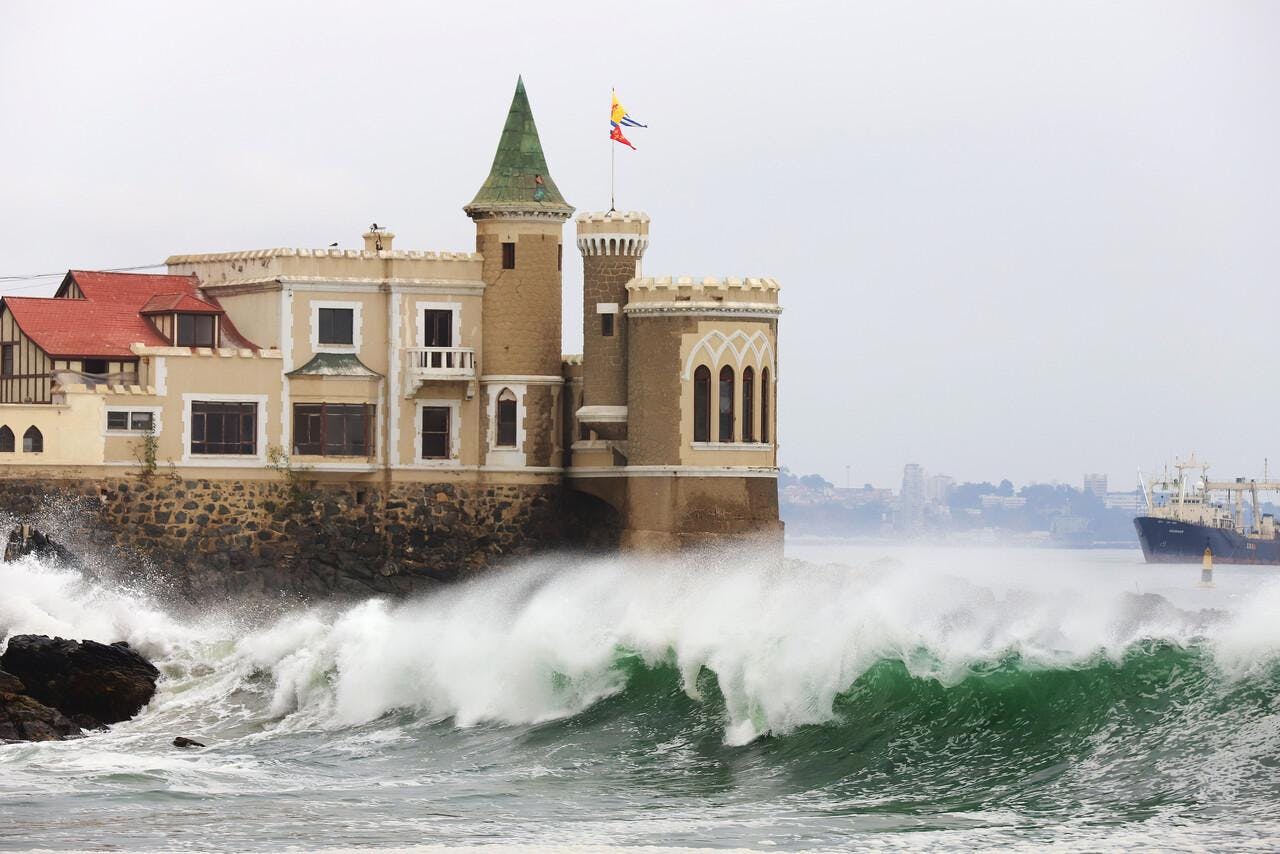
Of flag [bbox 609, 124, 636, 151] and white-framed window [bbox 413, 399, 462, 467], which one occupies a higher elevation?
flag [bbox 609, 124, 636, 151]

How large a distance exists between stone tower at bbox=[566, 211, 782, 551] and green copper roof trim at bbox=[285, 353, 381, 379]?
5013 mm

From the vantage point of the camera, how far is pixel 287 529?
57.8 meters

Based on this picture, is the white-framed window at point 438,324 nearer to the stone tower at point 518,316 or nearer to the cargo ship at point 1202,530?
the stone tower at point 518,316

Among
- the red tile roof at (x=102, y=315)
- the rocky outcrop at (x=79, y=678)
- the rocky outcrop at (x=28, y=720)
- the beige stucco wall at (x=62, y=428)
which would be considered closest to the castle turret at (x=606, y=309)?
the red tile roof at (x=102, y=315)

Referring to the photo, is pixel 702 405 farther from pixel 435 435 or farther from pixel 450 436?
pixel 435 435

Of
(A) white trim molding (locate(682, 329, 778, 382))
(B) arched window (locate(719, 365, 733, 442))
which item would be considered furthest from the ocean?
(A) white trim molding (locate(682, 329, 778, 382))

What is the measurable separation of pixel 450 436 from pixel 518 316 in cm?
309

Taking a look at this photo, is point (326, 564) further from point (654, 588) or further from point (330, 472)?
point (654, 588)

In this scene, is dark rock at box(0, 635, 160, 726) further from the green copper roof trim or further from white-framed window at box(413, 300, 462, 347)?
white-framed window at box(413, 300, 462, 347)

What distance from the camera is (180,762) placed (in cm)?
3397

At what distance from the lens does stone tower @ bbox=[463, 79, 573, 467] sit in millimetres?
59156

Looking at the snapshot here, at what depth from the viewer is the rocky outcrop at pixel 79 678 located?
41.2m

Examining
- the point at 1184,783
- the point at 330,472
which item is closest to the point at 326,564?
the point at 330,472

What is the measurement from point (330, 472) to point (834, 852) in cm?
3407
